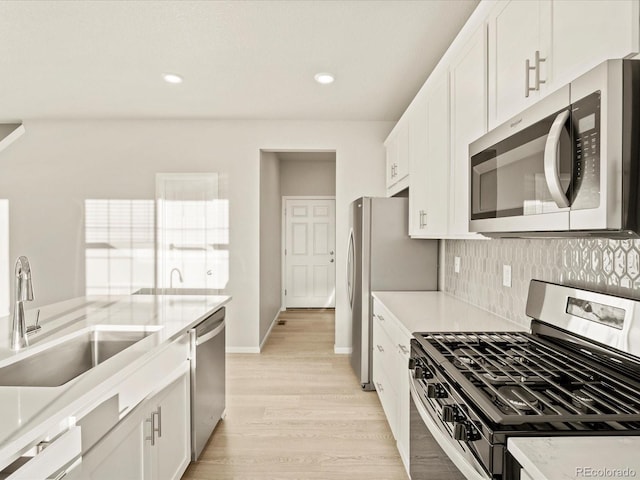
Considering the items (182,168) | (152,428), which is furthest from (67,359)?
(182,168)

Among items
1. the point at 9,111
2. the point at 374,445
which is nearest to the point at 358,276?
the point at 374,445

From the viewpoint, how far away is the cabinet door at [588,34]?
94cm

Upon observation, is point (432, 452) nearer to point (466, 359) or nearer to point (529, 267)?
point (466, 359)

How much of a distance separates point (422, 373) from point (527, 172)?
83cm

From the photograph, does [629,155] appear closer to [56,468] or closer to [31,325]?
[56,468]

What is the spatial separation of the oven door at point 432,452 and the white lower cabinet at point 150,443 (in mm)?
1077

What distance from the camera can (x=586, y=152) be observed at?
3.34ft

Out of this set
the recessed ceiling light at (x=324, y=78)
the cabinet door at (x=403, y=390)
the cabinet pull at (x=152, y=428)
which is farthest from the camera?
the recessed ceiling light at (x=324, y=78)

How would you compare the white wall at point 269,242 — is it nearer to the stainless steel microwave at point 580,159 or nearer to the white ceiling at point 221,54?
the white ceiling at point 221,54

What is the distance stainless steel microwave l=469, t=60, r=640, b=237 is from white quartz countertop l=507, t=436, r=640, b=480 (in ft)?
1.60

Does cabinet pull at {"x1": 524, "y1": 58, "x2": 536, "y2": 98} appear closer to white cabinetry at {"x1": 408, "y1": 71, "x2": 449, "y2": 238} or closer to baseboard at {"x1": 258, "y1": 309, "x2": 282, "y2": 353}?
white cabinetry at {"x1": 408, "y1": 71, "x2": 449, "y2": 238}

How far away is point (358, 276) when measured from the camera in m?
3.51

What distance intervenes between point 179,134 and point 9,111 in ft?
5.69

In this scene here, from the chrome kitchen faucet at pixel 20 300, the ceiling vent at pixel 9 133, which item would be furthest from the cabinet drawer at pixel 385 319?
the ceiling vent at pixel 9 133
